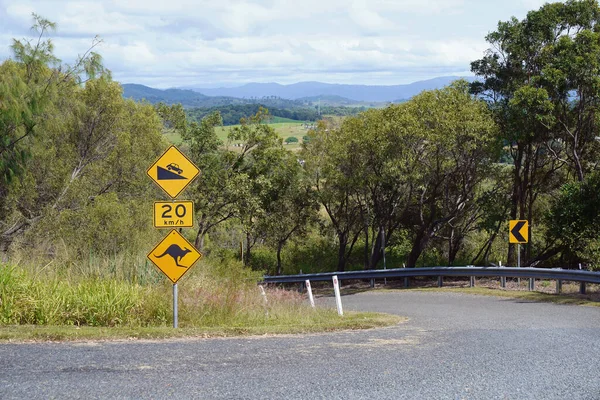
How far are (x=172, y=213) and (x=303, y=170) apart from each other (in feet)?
81.9

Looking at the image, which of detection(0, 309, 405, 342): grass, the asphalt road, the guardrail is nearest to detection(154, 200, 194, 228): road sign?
detection(0, 309, 405, 342): grass

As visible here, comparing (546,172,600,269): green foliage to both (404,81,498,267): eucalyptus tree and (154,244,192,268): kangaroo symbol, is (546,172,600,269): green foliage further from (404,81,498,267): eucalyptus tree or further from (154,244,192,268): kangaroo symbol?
(154,244,192,268): kangaroo symbol

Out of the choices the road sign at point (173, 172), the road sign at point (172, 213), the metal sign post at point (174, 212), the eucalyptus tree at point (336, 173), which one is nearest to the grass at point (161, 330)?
the metal sign post at point (174, 212)

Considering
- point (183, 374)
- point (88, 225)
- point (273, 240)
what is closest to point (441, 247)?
point (273, 240)

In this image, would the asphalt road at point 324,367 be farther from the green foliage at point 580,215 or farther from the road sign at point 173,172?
the green foliage at point 580,215

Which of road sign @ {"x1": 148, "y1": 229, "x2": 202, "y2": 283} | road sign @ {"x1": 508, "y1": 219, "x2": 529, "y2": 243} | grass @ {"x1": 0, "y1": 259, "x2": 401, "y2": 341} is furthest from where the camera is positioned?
road sign @ {"x1": 508, "y1": 219, "x2": 529, "y2": 243}

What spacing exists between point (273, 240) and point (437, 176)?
1371cm

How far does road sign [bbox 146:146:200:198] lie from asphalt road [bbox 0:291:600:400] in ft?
9.25

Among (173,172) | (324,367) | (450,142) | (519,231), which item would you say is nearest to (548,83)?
(450,142)

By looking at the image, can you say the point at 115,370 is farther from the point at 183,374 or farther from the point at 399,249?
the point at 399,249

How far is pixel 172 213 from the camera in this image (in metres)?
11.6

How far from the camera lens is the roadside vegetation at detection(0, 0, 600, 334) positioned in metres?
19.2

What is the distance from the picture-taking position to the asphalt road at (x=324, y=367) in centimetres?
712

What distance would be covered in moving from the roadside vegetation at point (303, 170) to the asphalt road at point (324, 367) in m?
2.92
